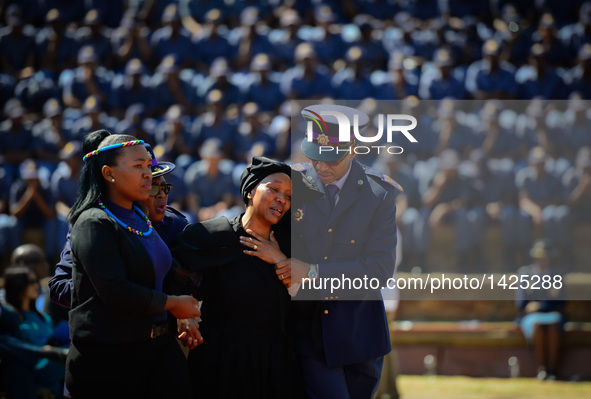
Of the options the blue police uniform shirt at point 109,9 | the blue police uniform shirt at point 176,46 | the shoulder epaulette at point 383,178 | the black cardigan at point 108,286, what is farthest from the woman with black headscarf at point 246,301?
the blue police uniform shirt at point 109,9

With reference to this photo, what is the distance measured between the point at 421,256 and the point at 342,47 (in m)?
4.53

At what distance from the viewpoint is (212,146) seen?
9.50 metres

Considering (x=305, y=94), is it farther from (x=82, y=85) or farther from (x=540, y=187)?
(x=82, y=85)

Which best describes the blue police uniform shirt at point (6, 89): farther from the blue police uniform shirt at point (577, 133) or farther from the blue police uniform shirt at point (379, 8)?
the blue police uniform shirt at point (577, 133)

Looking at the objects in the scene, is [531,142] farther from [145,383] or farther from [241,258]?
[145,383]

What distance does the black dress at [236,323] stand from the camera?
3383mm

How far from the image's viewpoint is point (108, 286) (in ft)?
9.59

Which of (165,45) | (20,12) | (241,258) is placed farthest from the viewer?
(20,12)

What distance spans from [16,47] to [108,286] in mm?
11035

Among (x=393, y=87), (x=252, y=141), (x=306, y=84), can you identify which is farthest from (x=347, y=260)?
(x=306, y=84)

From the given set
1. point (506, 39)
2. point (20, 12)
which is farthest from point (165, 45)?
point (506, 39)

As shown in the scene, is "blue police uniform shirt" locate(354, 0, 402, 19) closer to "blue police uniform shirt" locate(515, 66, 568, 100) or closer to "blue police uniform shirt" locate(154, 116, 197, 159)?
"blue police uniform shirt" locate(515, 66, 568, 100)

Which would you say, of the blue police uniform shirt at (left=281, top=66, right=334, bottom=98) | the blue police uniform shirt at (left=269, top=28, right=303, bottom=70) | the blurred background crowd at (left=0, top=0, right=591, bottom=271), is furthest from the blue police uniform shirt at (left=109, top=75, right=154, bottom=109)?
the blue police uniform shirt at (left=281, top=66, right=334, bottom=98)

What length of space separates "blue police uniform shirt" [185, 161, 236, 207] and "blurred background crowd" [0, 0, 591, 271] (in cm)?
2
